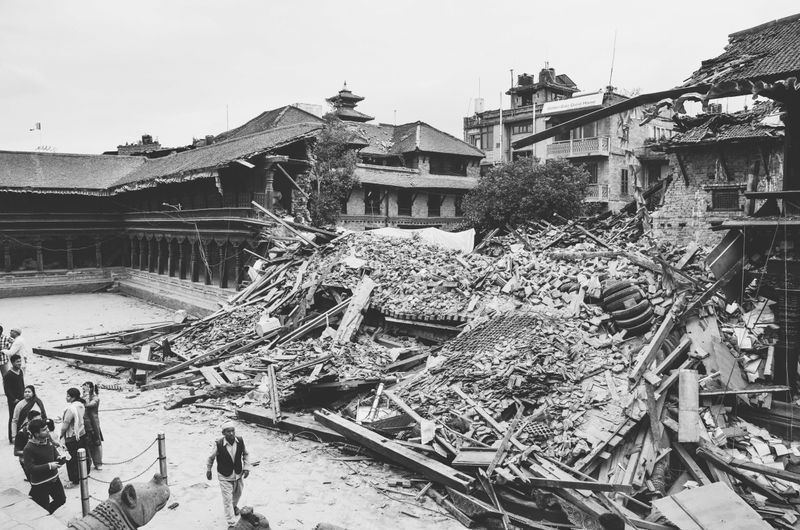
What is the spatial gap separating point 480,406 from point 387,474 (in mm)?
2334

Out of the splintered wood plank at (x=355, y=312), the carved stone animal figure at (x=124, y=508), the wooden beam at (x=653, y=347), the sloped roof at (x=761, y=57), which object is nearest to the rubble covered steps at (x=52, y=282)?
the splintered wood plank at (x=355, y=312)

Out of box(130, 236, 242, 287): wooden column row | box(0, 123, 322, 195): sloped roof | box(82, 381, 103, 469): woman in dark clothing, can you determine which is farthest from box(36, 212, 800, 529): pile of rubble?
box(0, 123, 322, 195): sloped roof

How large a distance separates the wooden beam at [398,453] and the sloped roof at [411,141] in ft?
110

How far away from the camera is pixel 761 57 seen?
1167 centimetres

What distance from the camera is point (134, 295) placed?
38625 millimetres

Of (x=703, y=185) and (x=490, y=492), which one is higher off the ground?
(x=703, y=185)

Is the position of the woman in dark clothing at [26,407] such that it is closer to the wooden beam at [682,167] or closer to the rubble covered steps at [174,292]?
the rubble covered steps at [174,292]

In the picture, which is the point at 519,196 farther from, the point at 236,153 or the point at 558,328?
the point at 558,328

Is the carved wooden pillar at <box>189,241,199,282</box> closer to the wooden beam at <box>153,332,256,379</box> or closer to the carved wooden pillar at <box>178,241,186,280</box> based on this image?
the carved wooden pillar at <box>178,241,186,280</box>

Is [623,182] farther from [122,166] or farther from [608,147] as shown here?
[122,166]

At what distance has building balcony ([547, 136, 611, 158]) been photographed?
40094mm

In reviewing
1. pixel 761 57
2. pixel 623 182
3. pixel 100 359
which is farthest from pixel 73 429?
pixel 623 182

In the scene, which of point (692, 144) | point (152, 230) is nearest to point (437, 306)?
point (692, 144)

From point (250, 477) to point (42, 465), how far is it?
365 centimetres
